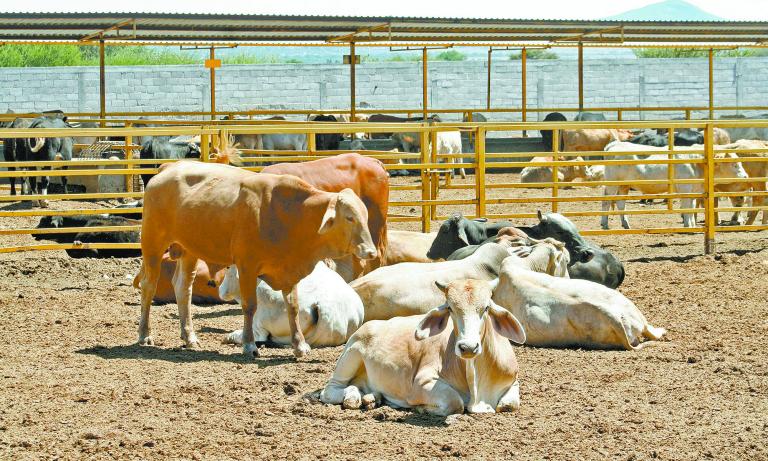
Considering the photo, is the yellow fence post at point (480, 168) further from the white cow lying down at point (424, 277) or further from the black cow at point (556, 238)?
the white cow lying down at point (424, 277)

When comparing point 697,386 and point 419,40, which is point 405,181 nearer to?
point 419,40

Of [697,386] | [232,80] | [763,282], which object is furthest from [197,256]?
[232,80]

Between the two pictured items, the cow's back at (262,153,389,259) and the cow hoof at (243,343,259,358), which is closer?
the cow hoof at (243,343,259,358)

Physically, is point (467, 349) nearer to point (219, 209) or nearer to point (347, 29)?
point (219, 209)

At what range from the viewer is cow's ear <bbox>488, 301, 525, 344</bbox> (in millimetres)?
6176

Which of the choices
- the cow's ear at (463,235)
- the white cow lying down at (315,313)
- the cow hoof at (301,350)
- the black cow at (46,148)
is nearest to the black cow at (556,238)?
the cow's ear at (463,235)

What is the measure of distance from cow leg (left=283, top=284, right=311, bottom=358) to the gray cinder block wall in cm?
2672

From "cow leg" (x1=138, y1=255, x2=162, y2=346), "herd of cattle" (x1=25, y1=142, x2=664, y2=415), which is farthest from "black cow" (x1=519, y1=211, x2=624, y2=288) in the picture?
"cow leg" (x1=138, y1=255, x2=162, y2=346)

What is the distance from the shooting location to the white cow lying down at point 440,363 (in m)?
6.07

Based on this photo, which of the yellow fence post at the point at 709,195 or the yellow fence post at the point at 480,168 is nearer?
the yellow fence post at the point at 480,168

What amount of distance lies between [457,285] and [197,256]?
290cm

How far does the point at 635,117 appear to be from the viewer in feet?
122

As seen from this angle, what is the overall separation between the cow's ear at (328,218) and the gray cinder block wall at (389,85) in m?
26.6

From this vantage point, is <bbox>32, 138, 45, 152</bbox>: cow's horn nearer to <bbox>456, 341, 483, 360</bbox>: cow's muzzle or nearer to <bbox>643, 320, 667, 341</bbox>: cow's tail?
<bbox>643, 320, 667, 341</bbox>: cow's tail
